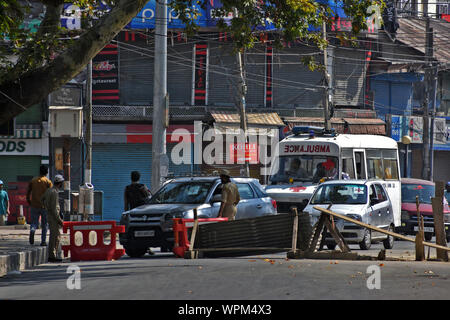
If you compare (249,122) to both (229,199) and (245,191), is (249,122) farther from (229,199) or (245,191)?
(229,199)

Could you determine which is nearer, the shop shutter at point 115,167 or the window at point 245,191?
the window at point 245,191

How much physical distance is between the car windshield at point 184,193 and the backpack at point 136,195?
980mm

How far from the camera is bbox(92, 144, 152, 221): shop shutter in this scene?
122 ft

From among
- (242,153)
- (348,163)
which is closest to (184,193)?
(348,163)

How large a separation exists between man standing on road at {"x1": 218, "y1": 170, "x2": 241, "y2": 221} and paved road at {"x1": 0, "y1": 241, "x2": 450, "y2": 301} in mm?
2591

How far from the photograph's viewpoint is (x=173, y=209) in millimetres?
17953

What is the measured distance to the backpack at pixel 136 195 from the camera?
20.2m

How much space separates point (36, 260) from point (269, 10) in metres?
7.60

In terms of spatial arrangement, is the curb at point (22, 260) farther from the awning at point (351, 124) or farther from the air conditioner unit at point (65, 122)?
the awning at point (351, 124)

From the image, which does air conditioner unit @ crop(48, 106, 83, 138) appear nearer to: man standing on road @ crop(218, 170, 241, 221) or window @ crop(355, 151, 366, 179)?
window @ crop(355, 151, 366, 179)

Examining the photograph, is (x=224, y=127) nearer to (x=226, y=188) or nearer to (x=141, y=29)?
(x=141, y=29)

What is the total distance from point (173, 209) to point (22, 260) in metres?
3.24

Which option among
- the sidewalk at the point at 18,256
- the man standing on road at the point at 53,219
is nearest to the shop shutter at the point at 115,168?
the sidewalk at the point at 18,256
